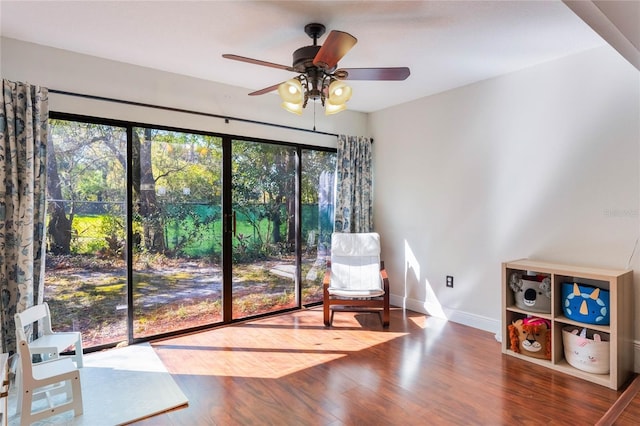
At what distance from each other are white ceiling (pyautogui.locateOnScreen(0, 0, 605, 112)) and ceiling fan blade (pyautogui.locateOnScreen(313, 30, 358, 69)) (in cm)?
41

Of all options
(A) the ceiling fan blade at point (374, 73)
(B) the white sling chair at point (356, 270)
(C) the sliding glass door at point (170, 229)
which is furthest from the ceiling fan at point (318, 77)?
(B) the white sling chair at point (356, 270)

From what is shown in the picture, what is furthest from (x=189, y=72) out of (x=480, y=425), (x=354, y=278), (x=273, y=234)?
(x=480, y=425)

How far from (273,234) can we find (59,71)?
7.87 ft

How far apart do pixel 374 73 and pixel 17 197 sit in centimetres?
267

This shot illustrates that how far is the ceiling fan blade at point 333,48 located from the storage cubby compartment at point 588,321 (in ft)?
7.26

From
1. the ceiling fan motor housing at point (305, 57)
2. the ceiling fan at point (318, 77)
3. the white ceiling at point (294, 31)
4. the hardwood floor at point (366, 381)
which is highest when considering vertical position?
the white ceiling at point (294, 31)

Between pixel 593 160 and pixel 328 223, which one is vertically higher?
pixel 593 160

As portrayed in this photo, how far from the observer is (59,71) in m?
2.79

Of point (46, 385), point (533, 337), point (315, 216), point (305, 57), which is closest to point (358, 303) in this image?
point (315, 216)

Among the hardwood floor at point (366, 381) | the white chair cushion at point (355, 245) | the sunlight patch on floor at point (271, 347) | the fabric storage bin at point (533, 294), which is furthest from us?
the white chair cushion at point (355, 245)

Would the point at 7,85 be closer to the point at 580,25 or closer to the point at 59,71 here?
the point at 59,71

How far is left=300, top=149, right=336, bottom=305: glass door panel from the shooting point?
168 inches

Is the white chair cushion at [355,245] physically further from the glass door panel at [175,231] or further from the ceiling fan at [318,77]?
the ceiling fan at [318,77]

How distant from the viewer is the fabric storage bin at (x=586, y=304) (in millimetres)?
2486
